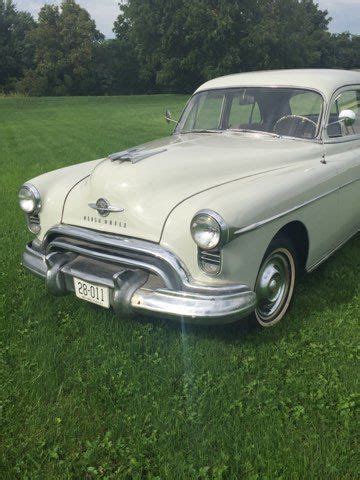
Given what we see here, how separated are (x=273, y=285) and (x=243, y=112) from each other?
1.82m

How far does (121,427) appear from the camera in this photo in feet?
7.77

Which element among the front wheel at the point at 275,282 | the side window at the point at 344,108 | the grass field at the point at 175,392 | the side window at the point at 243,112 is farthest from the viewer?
the side window at the point at 243,112

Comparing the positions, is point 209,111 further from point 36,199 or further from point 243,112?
point 36,199

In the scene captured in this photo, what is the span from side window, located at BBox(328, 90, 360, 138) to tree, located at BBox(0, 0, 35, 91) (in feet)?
138

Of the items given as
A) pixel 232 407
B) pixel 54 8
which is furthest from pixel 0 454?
pixel 54 8

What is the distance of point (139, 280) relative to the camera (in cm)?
281

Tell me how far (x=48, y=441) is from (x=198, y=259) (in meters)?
1.21

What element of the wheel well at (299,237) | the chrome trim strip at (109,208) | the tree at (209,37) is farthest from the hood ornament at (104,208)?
the tree at (209,37)

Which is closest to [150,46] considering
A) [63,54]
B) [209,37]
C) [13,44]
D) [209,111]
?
[209,37]

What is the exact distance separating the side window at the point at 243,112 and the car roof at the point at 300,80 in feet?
0.42

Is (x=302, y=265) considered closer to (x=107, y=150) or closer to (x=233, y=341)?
(x=233, y=341)

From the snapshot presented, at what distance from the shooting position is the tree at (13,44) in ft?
142

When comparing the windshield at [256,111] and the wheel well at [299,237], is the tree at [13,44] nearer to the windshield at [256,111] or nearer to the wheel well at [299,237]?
the windshield at [256,111]

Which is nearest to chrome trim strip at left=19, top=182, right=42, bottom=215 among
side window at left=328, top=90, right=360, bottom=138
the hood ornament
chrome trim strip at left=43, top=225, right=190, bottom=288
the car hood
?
the car hood
